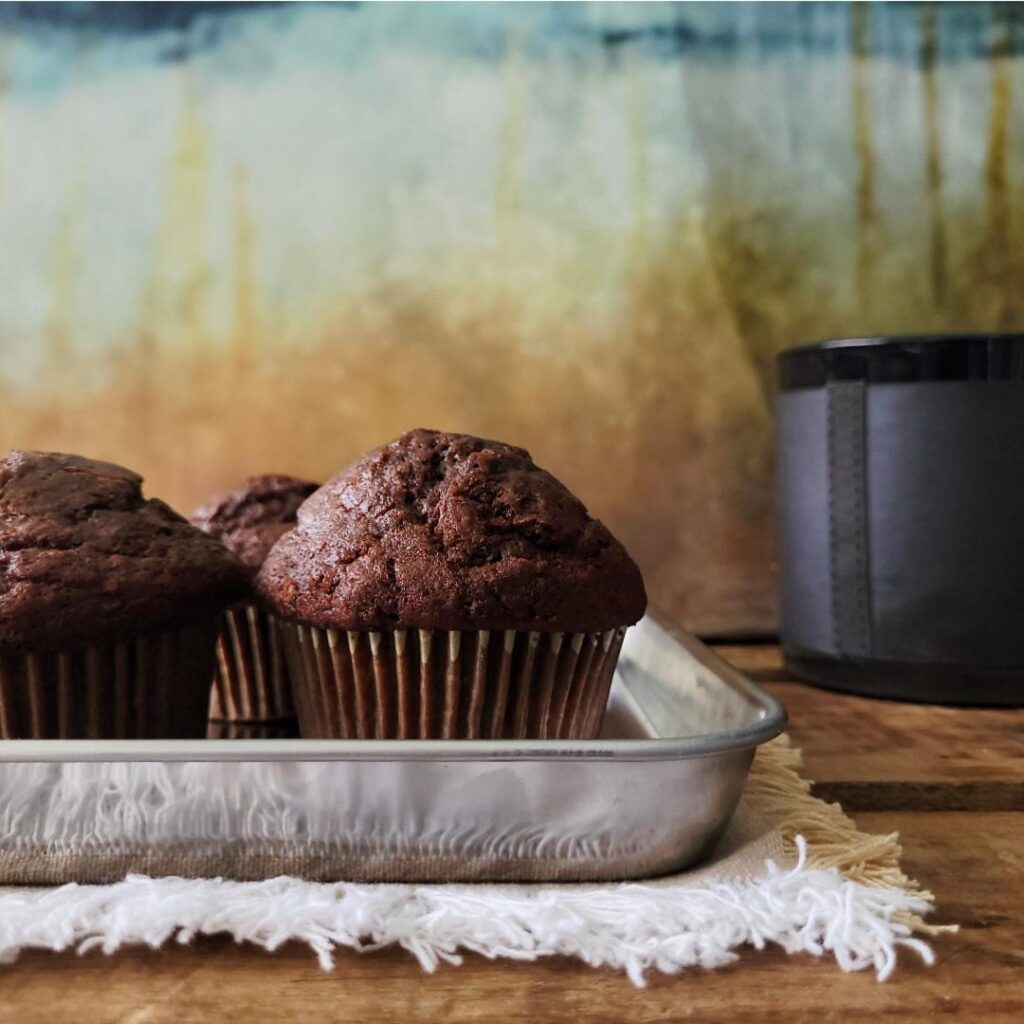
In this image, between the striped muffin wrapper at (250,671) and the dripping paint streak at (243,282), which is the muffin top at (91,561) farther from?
the dripping paint streak at (243,282)

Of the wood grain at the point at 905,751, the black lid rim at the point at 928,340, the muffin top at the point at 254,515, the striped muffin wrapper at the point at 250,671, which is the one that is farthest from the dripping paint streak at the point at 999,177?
the striped muffin wrapper at the point at 250,671

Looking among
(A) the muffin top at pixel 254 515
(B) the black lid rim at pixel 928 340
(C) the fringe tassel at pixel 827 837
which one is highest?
(B) the black lid rim at pixel 928 340

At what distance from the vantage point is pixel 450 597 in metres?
0.93

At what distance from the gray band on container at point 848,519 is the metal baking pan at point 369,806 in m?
0.71

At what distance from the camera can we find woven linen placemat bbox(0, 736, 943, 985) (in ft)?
2.20

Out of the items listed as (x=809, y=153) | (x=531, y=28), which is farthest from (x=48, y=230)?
(x=809, y=153)

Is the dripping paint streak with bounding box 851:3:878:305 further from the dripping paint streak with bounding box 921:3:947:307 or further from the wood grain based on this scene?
the wood grain

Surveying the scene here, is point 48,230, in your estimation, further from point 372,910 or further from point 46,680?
point 372,910

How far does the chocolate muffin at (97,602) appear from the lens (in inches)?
36.7

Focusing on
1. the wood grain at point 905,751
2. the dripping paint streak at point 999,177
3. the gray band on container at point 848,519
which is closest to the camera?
the wood grain at point 905,751

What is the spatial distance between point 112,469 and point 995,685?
1141 mm

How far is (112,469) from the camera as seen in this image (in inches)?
43.1

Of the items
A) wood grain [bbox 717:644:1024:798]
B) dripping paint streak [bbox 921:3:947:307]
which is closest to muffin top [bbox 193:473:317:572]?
wood grain [bbox 717:644:1024:798]

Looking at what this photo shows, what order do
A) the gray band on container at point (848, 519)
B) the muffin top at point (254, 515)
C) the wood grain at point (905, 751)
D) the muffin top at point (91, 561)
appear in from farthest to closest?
the gray band on container at point (848, 519)
the muffin top at point (254, 515)
the wood grain at point (905, 751)
the muffin top at point (91, 561)
